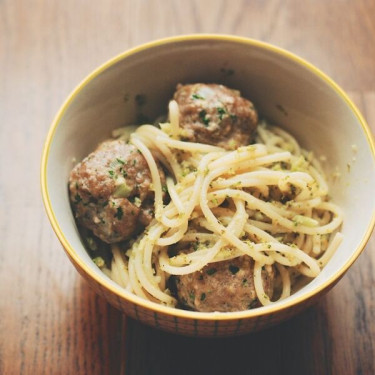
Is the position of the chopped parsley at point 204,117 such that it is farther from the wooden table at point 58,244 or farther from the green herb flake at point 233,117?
the wooden table at point 58,244

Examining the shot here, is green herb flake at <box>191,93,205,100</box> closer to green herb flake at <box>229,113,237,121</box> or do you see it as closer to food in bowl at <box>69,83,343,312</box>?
food in bowl at <box>69,83,343,312</box>

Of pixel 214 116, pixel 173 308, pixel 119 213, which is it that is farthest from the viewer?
pixel 214 116

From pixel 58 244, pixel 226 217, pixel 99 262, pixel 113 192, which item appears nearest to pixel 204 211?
pixel 226 217

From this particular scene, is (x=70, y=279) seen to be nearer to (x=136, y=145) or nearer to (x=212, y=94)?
(x=136, y=145)

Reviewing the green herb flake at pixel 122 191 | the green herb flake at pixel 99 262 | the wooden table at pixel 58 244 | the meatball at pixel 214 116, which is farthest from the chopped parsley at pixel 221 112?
the wooden table at pixel 58 244

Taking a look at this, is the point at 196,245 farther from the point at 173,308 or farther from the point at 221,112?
the point at 221,112

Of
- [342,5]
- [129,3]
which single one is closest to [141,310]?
[129,3]
